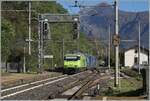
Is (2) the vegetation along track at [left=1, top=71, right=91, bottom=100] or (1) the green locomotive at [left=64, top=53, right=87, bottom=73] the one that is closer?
(2) the vegetation along track at [left=1, top=71, right=91, bottom=100]

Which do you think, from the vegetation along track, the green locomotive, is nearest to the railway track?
the vegetation along track

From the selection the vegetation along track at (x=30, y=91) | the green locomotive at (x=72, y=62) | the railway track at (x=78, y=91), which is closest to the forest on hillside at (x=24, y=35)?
the green locomotive at (x=72, y=62)

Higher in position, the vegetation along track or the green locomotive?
the green locomotive

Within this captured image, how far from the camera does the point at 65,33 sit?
106625mm

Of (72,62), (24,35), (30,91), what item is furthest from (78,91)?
(24,35)

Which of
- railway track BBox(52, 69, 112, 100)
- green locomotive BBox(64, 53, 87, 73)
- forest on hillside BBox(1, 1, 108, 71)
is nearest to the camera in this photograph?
railway track BBox(52, 69, 112, 100)

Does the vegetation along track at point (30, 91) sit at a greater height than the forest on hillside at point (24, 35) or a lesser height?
lesser

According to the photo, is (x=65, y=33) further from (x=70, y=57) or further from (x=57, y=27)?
(x=70, y=57)

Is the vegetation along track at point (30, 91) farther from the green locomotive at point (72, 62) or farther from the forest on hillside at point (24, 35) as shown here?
the green locomotive at point (72, 62)

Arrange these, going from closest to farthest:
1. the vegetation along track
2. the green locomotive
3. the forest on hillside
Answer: the vegetation along track < the forest on hillside < the green locomotive

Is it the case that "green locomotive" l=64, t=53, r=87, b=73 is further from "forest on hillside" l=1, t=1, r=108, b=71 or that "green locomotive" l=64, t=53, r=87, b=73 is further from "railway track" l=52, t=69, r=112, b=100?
"railway track" l=52, t=69, r=112, b=100

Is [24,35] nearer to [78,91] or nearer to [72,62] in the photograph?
[72,62]

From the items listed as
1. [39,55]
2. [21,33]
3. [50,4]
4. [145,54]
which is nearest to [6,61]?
[39,55]

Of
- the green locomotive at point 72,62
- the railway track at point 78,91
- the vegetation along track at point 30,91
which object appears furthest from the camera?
the green locomotive at point 72,62
